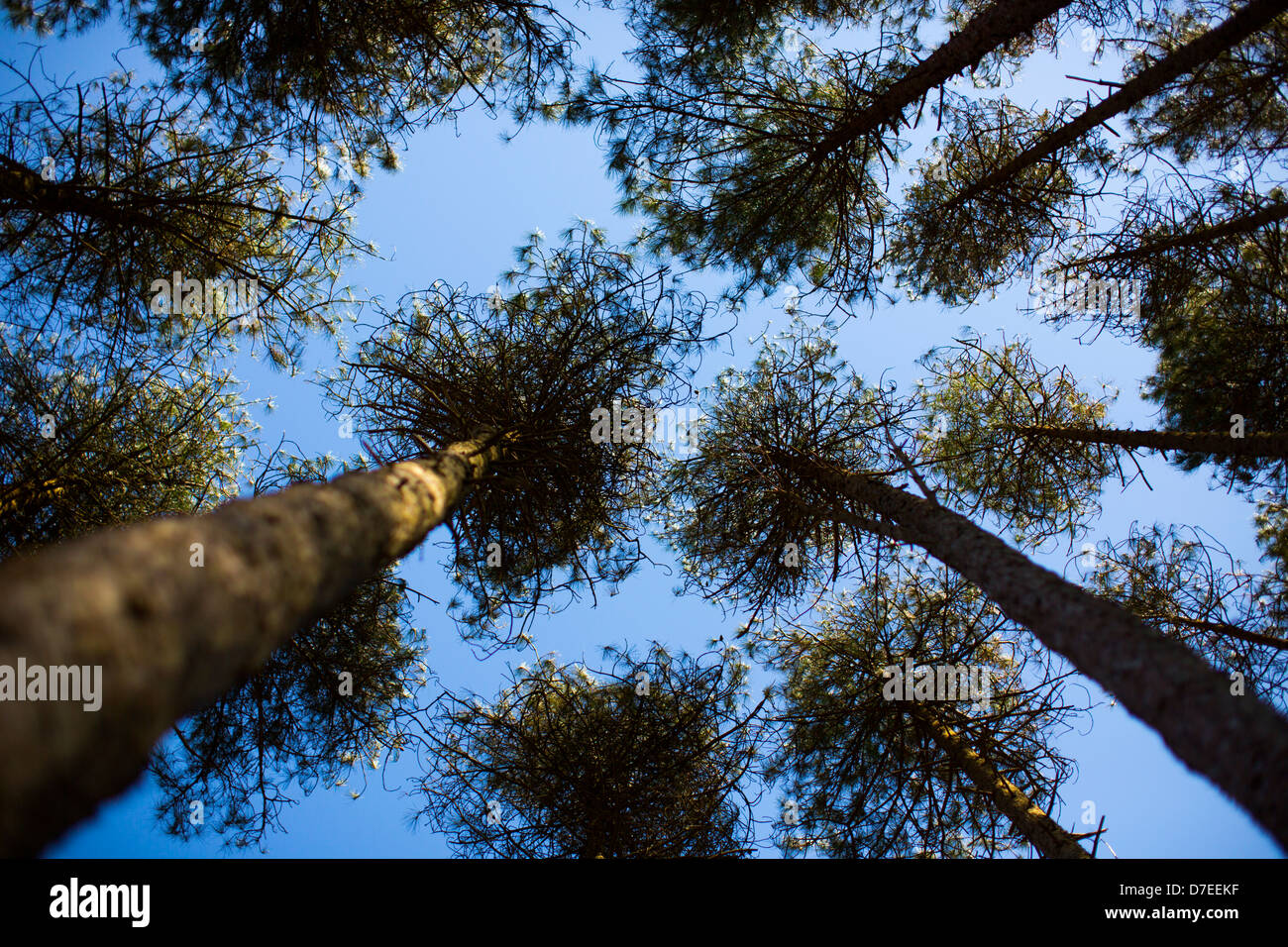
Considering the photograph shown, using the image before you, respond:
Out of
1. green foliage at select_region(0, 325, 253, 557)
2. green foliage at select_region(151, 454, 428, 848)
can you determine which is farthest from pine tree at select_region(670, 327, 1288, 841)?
green foliage at select_region(0, 325, 253, 557)

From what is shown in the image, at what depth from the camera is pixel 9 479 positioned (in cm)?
478

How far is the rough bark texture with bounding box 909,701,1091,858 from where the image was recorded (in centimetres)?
392

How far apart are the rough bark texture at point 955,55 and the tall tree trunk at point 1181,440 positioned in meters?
3.63

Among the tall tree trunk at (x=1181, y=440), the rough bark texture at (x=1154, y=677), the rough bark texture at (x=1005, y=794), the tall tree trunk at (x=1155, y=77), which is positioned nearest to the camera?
the rough bark texture at (x=1154, y=677)

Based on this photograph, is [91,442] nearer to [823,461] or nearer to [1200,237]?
[823,461]

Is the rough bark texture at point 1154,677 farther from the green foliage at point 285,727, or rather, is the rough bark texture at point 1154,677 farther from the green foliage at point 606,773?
the green foliage at point 285,727

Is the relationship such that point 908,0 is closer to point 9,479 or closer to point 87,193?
point 87,193

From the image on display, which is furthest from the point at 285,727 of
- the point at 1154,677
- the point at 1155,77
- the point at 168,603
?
the point at 1155,77

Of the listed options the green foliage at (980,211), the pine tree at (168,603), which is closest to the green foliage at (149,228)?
the pine tree at (168,603)

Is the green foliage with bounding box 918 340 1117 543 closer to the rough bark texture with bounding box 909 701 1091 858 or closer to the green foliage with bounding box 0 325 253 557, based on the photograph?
the rough bark texture with bounding box 909 701 1091 858

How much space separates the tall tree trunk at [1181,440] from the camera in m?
4.71

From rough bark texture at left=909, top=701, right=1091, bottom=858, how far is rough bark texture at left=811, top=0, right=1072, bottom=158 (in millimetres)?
5313
